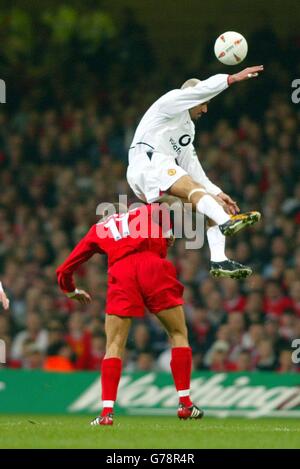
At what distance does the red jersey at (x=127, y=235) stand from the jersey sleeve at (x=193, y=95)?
2.99 feet

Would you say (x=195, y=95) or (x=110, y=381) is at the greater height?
(x=195, y=95)

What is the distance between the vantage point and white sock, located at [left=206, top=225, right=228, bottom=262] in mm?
9961

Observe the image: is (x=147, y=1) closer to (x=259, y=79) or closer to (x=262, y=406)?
(x=259, y=79)

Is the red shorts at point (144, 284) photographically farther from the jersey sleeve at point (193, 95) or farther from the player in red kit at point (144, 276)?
the jersey sleeve at point (193, 95)

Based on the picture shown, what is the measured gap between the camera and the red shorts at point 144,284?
979 cm

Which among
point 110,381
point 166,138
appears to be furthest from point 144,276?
point 166,138

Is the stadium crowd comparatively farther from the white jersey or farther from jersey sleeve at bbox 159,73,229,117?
jersey sleeve at bbox 159,73,229,117

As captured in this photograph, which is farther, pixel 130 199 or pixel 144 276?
pixel 130 199

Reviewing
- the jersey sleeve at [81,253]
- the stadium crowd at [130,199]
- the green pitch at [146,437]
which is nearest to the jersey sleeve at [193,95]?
the jersey sleeve at [81,253]

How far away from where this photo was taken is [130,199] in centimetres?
1831

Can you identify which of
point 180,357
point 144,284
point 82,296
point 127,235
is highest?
point 127,235

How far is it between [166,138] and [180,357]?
198 centimetres

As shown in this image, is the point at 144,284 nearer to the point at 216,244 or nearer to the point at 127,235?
the point at 127,235
